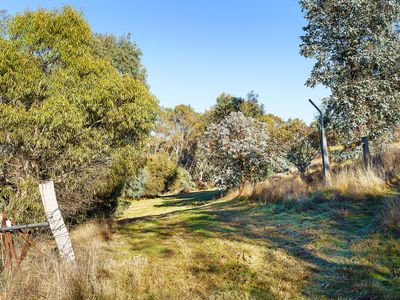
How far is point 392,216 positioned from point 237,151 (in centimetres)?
920

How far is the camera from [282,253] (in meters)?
4.91

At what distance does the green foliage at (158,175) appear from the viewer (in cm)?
3016

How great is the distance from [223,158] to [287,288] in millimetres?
11193

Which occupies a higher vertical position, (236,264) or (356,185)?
(356,185)

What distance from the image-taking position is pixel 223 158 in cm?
1484

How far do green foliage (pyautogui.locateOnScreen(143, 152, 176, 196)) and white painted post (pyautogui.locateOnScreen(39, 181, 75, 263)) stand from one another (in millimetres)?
25919

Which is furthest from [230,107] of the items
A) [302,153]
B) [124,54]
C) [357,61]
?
[357,61]

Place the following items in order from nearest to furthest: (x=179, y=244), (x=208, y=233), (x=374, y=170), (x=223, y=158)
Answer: (x=179, y=244) → (x=208, y=233) → (x=374, y=170) → (x=223, y=158)

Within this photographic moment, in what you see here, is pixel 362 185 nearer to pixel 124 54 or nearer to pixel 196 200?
pixel 196 200

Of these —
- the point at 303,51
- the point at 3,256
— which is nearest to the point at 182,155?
the point at 303,51

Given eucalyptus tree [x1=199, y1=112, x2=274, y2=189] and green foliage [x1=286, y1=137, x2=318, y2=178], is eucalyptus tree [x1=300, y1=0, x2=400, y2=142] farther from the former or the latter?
green foliage [x1=286, y1=137, x2=318, y2=178]

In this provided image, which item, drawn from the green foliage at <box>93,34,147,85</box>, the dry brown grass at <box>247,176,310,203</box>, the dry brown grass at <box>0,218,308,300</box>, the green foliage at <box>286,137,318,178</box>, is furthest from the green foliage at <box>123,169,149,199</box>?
the dry brown grass at <box>0,218,308,300</box>

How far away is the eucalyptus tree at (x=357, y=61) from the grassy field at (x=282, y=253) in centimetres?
450

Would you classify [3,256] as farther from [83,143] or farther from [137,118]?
[137,118]
